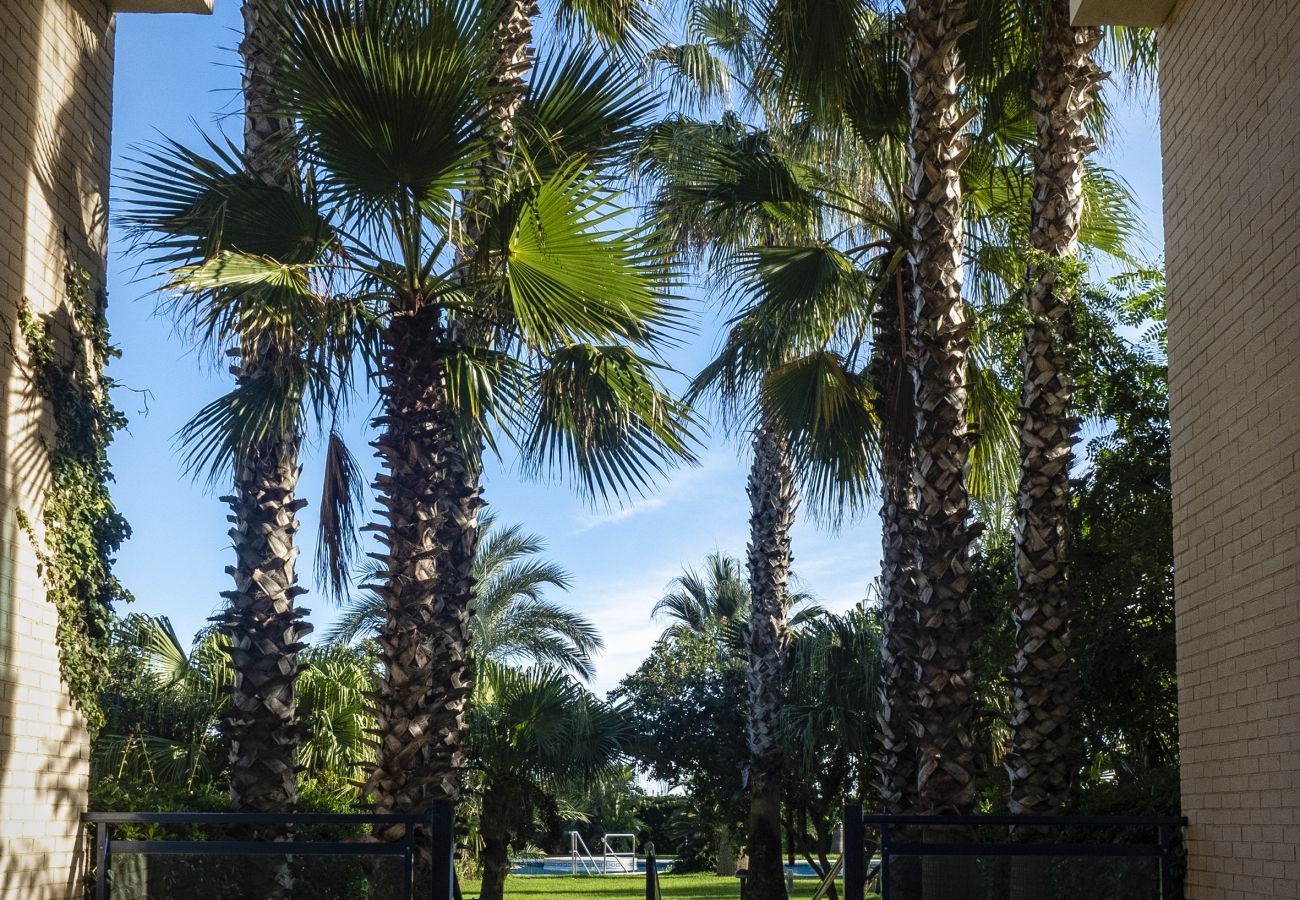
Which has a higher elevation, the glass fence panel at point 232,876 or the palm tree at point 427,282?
the palm tree at point 427,282

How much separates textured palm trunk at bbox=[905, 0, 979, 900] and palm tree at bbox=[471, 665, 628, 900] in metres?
9.86

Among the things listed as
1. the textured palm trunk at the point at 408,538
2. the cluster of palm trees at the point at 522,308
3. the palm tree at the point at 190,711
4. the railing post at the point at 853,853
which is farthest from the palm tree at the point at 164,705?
the railing post at the point at 853,853

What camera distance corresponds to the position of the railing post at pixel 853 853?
606cm

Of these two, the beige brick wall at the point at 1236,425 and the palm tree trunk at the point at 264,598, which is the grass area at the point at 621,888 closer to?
the palm tree trunk at the point at 264,598

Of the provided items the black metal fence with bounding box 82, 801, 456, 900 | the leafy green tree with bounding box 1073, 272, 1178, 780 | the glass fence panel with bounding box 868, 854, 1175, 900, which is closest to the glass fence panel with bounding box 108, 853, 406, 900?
Result: the black metal fence with bounding box 82, 801, 456, 900

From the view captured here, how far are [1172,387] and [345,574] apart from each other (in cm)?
638

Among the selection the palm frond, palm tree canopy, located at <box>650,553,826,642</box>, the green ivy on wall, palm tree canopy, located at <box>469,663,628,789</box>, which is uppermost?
palm tree canopy, located at <box>650,553,826,642</box>

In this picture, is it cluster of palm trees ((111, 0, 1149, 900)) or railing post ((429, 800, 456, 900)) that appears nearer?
railing post ((429, 800, 456, 900))

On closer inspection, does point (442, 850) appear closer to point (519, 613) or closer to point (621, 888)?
point (621, 888)

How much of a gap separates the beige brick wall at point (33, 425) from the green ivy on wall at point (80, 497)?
0.25 feet

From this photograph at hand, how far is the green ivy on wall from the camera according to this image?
5871mm

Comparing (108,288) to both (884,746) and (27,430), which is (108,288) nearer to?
(27,430)

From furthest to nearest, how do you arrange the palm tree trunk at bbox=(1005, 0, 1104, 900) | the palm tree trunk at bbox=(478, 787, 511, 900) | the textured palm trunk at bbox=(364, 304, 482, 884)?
the palm tree trunk at bbox=(478, 787, 511, 900)
the palm tree trunk at bbox=(1005, 0, 1104, 900)
the textured palm trunk at bbox=(364, 304, 482, 884)

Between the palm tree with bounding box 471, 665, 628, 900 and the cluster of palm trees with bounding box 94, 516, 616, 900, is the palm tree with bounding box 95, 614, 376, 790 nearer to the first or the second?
the cluster of palm trees with bounding box 94, 516, 616, 900
